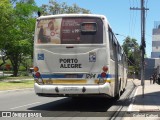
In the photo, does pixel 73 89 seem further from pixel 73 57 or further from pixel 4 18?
pixel 4 18

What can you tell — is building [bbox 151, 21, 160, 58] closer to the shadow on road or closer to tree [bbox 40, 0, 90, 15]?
tree [bbox 40, 0, 90, 15]

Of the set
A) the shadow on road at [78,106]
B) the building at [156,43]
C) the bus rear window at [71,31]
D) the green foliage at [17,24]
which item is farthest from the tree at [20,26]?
the building at [156,43]

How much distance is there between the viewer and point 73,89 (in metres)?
15.5

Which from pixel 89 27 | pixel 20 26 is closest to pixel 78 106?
pixel 89 27

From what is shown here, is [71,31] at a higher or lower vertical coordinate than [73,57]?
higher

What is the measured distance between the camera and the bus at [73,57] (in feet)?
51.2

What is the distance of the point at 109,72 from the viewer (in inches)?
623

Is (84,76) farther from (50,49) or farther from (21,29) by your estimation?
(21,29)

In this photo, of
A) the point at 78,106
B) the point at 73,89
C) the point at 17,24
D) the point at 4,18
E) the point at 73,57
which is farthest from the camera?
the point at 17,24

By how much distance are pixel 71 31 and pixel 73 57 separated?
1.02m

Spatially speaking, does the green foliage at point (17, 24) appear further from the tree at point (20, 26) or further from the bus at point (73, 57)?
the bus at point (73, 57)

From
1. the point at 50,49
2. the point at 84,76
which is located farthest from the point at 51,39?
the point at 84,76

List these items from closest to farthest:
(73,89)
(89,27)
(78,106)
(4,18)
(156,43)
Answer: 1. (73,89)
2. (89,27)
3. (78,106)
4. (4,18)
5. (156,43)

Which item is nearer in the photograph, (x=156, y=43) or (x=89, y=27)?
(x=89, y=27)
